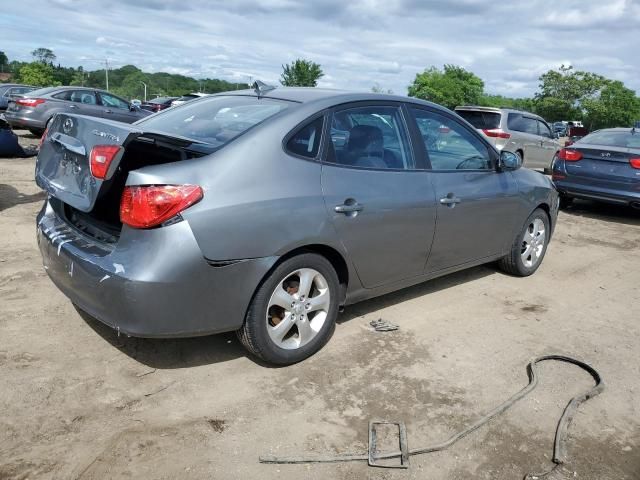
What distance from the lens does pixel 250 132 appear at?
321cm

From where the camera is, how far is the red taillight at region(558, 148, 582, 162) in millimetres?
9133

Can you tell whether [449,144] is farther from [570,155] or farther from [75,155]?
[570,155]

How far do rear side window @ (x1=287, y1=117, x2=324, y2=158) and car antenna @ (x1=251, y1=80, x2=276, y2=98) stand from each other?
712mm

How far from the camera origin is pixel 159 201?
282 centimetres

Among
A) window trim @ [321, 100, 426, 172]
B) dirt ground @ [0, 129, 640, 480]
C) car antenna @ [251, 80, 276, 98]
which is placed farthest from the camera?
car antenna @ [251, 80, 276, 98]

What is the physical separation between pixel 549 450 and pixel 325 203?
1768 millimetres

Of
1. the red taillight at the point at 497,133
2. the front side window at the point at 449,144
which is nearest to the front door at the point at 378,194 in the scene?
the front side window at the point at 449,144

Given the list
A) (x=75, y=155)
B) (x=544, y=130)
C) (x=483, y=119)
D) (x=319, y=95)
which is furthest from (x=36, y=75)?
(x=319, y=95)

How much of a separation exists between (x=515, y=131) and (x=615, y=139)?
3545 mm

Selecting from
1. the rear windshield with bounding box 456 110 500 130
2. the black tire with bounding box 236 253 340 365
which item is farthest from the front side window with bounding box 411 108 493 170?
the rear windshield with bounding box 456 110 500 130

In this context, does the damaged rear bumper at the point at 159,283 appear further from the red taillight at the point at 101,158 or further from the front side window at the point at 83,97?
the front side window at the point at 83,97

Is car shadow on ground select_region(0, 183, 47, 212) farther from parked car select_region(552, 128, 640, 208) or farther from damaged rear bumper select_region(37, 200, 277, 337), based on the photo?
parked car select_region(552, 128, 640, 208)

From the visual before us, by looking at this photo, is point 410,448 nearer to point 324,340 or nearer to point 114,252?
point 324,340

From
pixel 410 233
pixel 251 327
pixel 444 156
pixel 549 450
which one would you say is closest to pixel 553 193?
pixel 444 156
